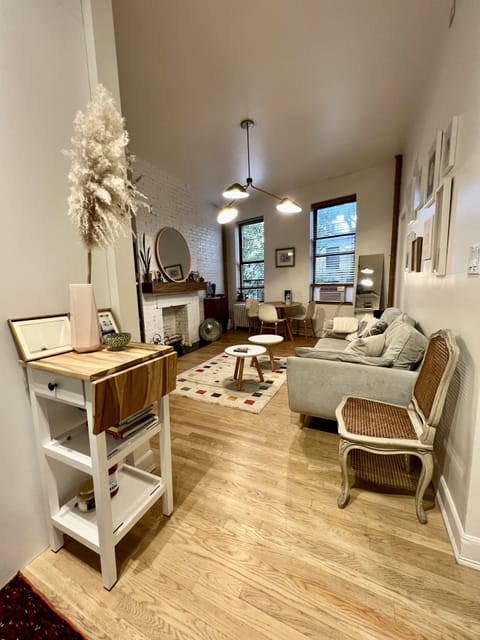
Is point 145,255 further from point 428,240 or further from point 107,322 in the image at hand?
point 428,240

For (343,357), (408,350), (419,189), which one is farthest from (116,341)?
(419,189)

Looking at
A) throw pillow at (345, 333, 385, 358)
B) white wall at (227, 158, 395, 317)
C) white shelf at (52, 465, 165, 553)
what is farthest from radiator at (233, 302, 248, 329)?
white shelf at (52, 465, 165, 553)

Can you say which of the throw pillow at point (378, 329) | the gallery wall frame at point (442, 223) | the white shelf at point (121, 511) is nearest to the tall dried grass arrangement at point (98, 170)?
the white shelf at point (121, 511)

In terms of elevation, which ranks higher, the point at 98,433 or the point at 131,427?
the point at 98,433

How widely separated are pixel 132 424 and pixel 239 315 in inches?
202

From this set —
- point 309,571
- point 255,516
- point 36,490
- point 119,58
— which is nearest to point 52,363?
point 36,490

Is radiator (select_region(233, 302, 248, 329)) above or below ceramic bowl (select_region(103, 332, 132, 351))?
below

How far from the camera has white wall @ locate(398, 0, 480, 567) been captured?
1125 millimetres

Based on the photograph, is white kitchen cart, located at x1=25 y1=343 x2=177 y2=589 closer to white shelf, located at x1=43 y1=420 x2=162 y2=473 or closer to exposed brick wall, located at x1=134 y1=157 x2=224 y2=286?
white shelf, located at x1=43 y1=420 x2=162 y2=473

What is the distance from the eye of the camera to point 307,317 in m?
5.08

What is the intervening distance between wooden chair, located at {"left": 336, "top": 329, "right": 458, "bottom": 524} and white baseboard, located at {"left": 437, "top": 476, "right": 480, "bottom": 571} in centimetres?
11

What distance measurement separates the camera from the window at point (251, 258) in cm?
602

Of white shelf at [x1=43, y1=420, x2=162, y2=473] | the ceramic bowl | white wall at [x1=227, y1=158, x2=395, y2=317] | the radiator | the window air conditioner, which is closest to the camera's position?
white shelf at [x1=43, y1=420, x2=162, y2=473]

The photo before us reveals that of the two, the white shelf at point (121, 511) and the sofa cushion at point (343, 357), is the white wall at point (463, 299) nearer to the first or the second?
the sofa cushion at point (343, 357)
